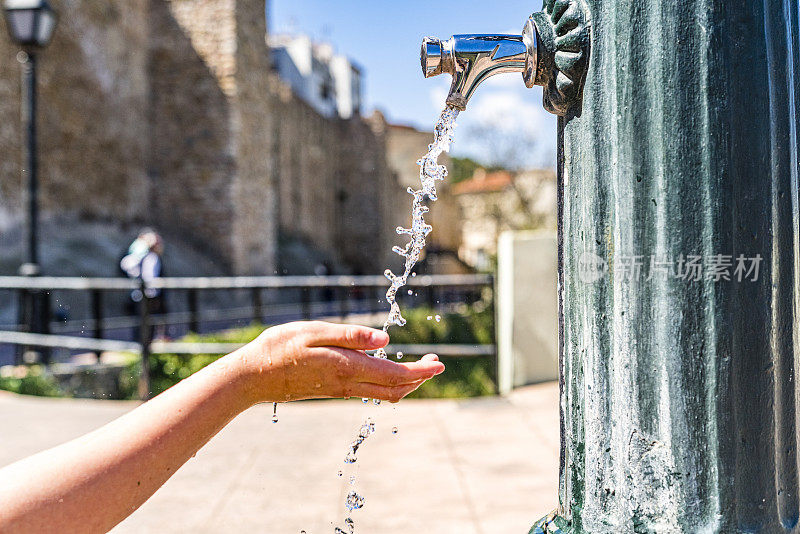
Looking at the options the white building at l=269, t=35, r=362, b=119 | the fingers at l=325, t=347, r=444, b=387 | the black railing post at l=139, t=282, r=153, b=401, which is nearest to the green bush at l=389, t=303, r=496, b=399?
the black railing post at l=139, t=282, r=153, b=401

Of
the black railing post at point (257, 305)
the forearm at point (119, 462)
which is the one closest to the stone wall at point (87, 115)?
the black railing post at point (257, 305)

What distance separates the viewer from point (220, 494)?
9.11 feet

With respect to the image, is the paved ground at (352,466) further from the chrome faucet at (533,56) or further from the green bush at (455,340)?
the chrome faucet at (533,56)

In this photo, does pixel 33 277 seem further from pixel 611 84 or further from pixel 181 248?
pixel 181 248

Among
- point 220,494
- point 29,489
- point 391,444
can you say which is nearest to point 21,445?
point 220,494

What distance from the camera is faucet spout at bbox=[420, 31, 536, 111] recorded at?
0.98m

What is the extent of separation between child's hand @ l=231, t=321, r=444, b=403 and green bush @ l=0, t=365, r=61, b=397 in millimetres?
4839

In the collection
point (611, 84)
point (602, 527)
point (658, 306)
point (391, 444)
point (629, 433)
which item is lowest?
point (391, 444)

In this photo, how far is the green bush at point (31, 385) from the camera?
202 inches

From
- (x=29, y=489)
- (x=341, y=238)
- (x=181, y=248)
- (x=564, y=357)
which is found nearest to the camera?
(x=29, y=489)

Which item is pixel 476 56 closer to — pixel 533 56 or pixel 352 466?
pixel 533 56

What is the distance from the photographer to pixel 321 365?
37.6 inches

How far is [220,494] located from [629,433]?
7.30 feet

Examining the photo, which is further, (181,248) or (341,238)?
(341,238)
